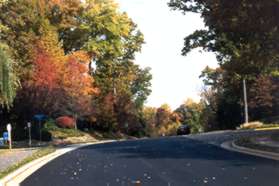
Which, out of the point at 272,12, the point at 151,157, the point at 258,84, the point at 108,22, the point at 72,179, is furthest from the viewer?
the point at 108,22

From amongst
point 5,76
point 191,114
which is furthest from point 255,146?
point 191,114

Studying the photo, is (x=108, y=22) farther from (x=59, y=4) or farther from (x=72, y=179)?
(x=72, y=179)

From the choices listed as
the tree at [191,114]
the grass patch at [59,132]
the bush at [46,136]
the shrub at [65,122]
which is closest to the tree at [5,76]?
the bush at [46,136]

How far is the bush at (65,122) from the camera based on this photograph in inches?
2726

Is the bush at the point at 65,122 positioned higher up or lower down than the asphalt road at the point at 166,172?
higher up

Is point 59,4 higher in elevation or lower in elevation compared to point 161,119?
higher

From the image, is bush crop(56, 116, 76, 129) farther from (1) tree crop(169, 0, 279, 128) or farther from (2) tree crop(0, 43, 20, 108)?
(2) tree crop(0, 43, 20, 108)

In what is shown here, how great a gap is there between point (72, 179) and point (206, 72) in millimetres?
87531

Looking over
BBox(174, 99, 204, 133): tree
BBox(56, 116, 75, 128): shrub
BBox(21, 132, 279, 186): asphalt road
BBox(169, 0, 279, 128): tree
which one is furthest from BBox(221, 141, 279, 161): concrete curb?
BBox(174, 99, 204, 133): tree

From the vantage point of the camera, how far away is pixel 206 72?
350 feet

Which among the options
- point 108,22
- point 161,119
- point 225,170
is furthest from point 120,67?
point 225,170

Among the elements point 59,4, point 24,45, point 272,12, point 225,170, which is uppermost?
point 59,4

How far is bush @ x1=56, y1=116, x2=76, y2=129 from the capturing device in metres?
69.2

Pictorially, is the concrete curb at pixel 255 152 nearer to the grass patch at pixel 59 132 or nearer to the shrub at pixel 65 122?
the grass patch at pixel 59 132
